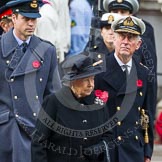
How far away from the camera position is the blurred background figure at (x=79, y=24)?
13117 mm

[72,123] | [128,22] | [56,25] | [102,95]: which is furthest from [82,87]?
[56,25]

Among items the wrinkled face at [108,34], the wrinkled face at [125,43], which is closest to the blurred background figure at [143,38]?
the wrinkled face at [108,34]

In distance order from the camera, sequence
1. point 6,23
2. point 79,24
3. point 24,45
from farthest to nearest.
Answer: point 79,24 → point 6,23 → point 24,45

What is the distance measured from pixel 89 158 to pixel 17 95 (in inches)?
50.0

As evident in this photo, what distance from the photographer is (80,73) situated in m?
8.20

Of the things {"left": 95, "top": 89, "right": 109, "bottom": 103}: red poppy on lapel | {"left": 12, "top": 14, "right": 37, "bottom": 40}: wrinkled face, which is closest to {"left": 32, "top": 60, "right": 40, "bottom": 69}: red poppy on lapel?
{"left": 12, "top": 14, "right": 37, "bottom": 40}: wrinkled face

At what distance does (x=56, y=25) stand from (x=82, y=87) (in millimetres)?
4463

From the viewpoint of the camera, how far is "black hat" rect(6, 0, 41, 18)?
31.0ft

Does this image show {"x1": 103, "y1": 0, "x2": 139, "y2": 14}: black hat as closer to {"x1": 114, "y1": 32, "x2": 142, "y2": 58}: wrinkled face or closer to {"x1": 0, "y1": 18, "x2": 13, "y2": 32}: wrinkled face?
{"x1": 0, "y1": 18, "x2": 13, "y2": 32}: wrinkled face

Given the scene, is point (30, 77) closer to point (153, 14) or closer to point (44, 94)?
point (44, 94)

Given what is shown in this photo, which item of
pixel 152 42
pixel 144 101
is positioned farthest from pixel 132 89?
pixel 152 42

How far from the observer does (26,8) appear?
9492mm

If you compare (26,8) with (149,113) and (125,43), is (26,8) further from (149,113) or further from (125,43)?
(149,113)

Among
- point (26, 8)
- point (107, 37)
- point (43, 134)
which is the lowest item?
point (43, 134)
